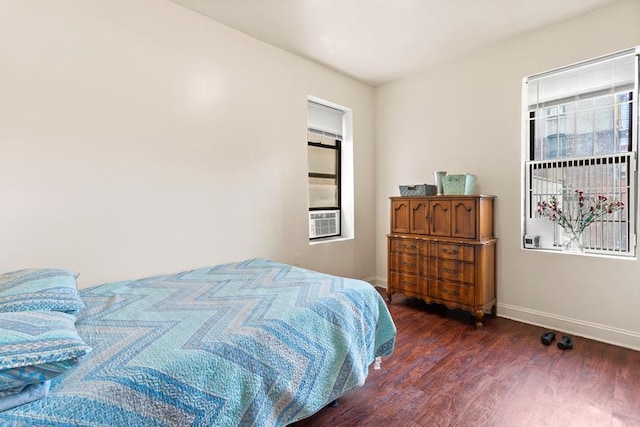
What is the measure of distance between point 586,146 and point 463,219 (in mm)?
1179

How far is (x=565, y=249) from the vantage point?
9.42ft

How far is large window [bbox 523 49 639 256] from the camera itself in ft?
8.39

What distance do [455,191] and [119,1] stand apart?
318 cm

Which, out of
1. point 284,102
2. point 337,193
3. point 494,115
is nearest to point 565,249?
point 494,115

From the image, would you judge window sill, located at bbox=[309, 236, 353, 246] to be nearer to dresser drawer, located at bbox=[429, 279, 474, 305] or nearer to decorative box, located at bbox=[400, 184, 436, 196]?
decorative box, located at bbox=[400, 184, 436, 196]

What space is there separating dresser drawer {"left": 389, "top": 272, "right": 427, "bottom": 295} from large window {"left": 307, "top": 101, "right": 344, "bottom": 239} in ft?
3.03

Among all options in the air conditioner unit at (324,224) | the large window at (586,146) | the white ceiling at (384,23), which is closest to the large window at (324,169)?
the air conditioner unit at (324,224)

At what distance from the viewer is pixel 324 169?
389 centimetres

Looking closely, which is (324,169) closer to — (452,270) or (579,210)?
(452,270)

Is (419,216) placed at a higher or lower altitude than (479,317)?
higher

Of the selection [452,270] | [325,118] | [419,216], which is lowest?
[452,270]

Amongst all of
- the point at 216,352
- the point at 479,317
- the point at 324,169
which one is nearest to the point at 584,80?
the point at 479,317

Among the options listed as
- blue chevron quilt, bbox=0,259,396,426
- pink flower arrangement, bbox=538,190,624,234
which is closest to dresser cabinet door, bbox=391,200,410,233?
pink flower arrangement, bbox=538,190,624,234

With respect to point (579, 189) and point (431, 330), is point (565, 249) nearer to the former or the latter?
point (579, 189)
